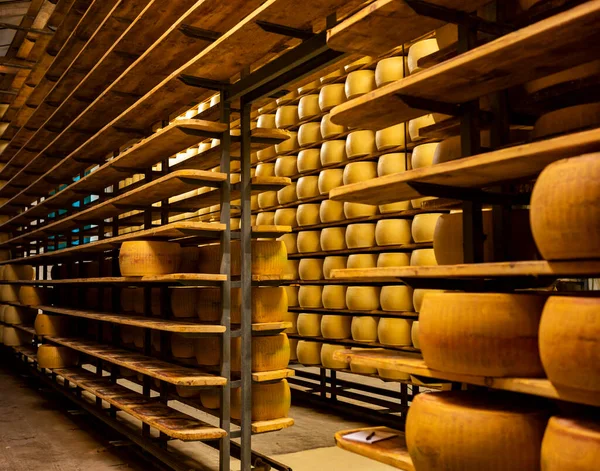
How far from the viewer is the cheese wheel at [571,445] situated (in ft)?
4.66

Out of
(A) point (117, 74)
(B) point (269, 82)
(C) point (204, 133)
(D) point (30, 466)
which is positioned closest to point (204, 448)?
(D) point (30, 466)

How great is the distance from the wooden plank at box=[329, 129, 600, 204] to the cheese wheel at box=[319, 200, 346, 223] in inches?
112

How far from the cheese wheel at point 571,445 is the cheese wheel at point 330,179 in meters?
3.69

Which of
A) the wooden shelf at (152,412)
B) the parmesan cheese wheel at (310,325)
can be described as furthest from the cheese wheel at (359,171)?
the wooden shelf at (152,412)

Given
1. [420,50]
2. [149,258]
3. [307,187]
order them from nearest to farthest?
[149,258]
[420,50]
[307,187]

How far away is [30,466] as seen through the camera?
397 cm

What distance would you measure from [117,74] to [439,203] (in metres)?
3.38

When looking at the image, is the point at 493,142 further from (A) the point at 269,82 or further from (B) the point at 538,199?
(A) the point at 269,82

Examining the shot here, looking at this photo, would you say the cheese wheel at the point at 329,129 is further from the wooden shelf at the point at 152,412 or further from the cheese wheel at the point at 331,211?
the wooden shelf at the point at 152,412

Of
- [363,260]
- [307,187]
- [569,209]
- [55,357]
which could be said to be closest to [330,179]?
[307,187]

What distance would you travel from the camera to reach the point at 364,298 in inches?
191

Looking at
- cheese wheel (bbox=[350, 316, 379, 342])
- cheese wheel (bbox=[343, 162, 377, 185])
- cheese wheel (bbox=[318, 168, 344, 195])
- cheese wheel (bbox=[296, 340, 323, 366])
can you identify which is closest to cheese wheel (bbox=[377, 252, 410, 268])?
cheese wheel (bbox=[350, 316, 379, 342])

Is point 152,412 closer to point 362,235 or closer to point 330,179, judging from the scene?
point 362,235

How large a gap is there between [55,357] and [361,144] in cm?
307
